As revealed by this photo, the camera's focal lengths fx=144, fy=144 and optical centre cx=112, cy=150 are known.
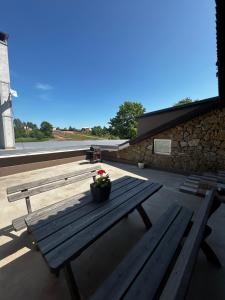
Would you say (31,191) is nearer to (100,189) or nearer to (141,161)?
(100,189)

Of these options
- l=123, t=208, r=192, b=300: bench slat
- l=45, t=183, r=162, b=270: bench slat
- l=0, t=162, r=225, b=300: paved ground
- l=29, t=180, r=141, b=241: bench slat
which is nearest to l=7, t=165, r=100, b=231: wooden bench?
l=29, t=180, r=141, b=241: bench slat

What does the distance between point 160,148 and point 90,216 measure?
5.79 metres

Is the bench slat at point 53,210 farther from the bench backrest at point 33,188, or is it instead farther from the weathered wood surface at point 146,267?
the weathered wood surface at point 146,267

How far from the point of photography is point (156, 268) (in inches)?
46.2

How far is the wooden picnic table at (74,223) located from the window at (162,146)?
4493 millimetres

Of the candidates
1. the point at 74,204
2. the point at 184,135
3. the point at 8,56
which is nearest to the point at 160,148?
the point at 184,135

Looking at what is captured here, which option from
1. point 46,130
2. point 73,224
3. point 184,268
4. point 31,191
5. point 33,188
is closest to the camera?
point 184,268

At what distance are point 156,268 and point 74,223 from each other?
96 cm

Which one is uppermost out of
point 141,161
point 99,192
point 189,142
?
point 189,142

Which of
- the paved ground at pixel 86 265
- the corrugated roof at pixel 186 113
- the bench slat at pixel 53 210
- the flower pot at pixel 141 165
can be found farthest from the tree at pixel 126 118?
the bench slat at pixel 53 210

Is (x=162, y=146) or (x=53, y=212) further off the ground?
(x=162, y=146)

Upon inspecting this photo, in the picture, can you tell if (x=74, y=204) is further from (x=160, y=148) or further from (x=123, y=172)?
(x=160, y=148)

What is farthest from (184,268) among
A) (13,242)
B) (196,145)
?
(196,145)

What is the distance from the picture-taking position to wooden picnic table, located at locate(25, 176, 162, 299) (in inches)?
50.3
